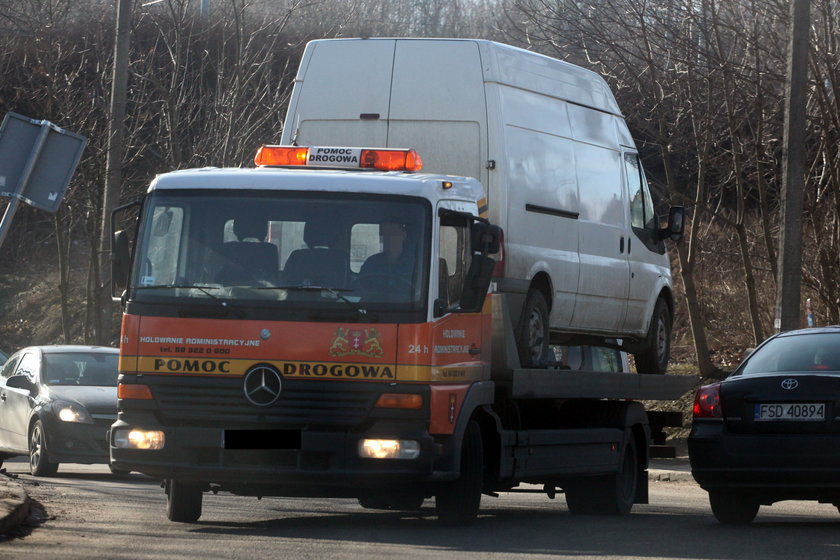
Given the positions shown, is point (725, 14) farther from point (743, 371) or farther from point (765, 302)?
point (743, 371)

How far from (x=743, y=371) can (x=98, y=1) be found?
28884mm

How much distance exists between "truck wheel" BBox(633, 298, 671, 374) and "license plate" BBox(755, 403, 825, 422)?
338 cm

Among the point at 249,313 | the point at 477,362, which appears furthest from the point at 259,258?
the point at 477,362

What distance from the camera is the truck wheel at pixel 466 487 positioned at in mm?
9688

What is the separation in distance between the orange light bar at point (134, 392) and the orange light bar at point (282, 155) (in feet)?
6.44

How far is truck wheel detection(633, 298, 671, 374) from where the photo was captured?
44.9 feet

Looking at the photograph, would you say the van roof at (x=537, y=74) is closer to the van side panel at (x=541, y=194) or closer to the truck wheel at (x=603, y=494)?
the van side panel at (x=541, y=194)

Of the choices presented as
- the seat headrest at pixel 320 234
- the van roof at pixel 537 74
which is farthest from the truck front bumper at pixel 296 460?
the van roof at pixel 537 74

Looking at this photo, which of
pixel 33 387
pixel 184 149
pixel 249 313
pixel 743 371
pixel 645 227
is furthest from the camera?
pixel 184 149

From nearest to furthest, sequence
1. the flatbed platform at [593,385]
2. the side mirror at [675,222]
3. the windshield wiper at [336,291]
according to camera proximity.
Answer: the windshield wiper at [336,291] → the flatbed platform at [593,385] → the side mirror at [675,222]

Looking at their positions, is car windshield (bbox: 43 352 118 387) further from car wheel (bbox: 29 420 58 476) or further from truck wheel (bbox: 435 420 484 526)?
truck wheel (bbox: 435 420 484 526)

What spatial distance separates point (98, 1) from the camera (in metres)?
36.6

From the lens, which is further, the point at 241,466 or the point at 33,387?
the point at 33,387

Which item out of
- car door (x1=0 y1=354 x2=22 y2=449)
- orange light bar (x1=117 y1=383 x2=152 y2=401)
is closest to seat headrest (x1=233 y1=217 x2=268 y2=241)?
orange light bar (x1=117 y1=383 x2=152 y2=401)
